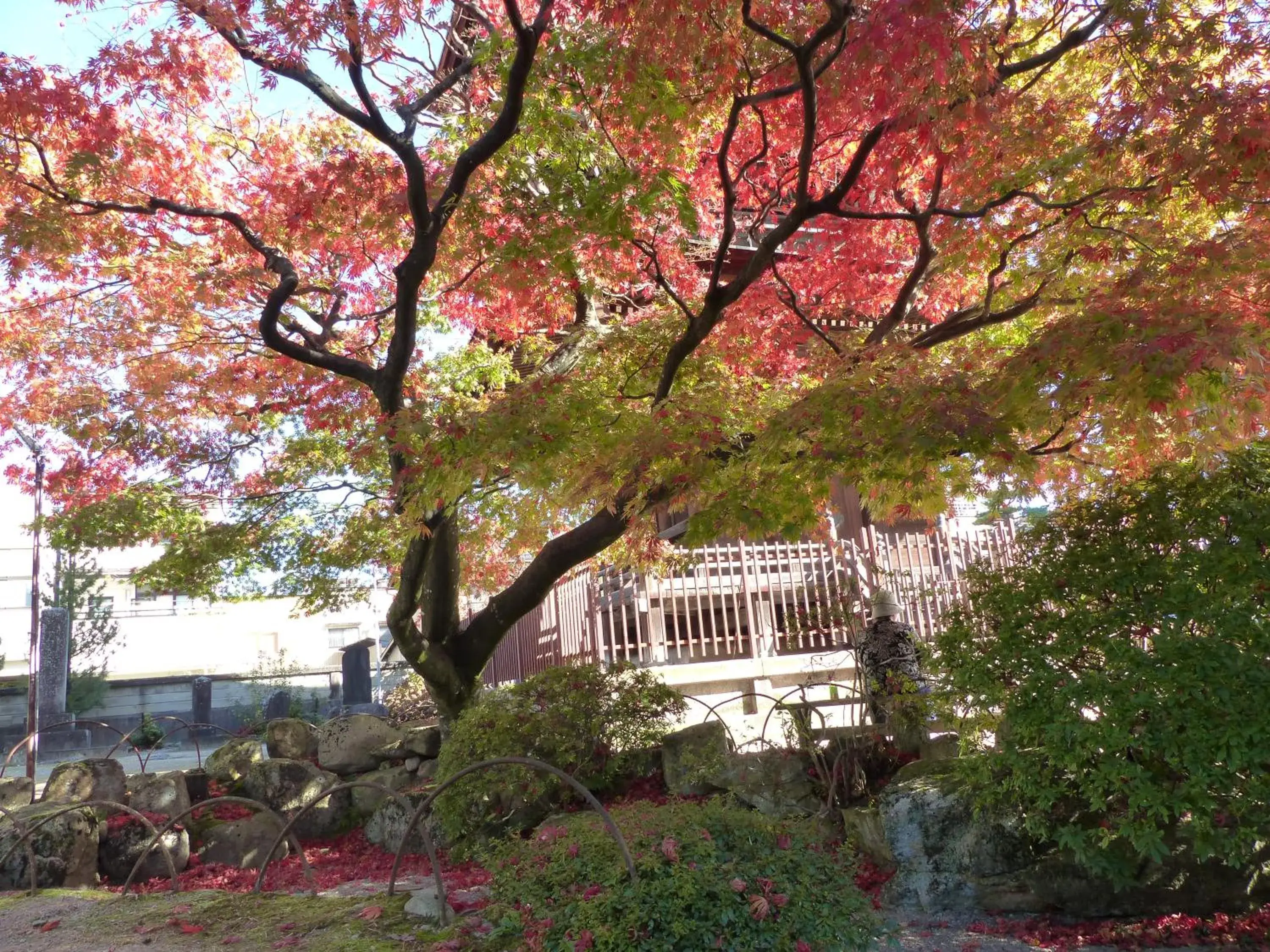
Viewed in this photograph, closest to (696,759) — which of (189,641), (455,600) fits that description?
(455,600)

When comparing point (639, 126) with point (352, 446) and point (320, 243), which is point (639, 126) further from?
point (352, 446)

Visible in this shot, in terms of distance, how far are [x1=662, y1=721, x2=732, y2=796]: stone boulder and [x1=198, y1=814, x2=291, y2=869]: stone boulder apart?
4.31m

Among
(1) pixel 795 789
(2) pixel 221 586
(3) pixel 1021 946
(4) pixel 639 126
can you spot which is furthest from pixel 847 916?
(2) pixel 221 586

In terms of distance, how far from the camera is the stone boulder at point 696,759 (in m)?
7.61

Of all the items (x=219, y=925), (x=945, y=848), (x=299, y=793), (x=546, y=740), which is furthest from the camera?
(x=299, y=793)

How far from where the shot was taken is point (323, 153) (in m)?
9.54

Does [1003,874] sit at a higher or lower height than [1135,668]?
lower

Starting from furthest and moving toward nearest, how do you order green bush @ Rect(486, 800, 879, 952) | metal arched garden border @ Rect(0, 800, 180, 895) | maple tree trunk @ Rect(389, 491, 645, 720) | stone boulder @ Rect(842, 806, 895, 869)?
maple tree trunk @ Rect(389, 491, 645, 720), stone boulder @ Rect(842, 806, 895, 869), metal arched garden border @ Rect(0, 800, 180, 895), green bush @ Rect(486, 800, 879, 952)

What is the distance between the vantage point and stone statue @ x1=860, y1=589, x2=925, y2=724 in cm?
770

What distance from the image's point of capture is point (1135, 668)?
4895 millimetres

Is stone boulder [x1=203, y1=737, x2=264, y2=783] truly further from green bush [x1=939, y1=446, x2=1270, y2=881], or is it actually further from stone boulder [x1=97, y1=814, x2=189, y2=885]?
green bush [x1=939, y1=446, x2=1270, y2=881]

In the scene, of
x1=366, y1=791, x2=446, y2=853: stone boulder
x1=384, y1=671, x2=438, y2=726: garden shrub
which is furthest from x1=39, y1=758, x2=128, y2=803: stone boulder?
x1=384, y1=671, x2=438, y2=726: garden shrub

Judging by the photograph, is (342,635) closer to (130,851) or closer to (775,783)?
(130,851)

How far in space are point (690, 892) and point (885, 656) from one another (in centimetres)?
479
